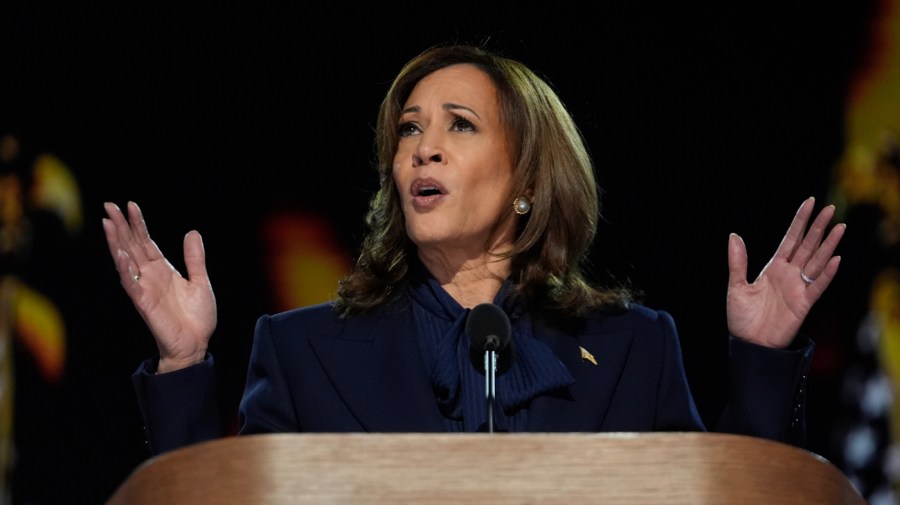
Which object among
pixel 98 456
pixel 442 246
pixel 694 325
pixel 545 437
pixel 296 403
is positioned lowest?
pixel 98 456

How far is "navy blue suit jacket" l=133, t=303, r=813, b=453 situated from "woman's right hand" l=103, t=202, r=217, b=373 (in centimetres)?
5

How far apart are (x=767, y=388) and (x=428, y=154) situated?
0.84 m

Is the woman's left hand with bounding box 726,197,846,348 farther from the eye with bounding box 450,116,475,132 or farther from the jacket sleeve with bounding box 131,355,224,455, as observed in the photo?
the jacket sleeve with bounding box 131,355,224,455

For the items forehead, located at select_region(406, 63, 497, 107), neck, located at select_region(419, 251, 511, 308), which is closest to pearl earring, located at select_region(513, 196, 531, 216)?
neck, located at select_region(419, 251, 511, 308)

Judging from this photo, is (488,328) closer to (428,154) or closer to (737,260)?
(737,260)

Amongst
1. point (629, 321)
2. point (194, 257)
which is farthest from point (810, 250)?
point (194, 257)

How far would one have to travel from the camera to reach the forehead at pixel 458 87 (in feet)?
8.99

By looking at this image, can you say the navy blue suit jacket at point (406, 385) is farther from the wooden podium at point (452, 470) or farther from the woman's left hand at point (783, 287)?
the wooden podium at point (452, 470)

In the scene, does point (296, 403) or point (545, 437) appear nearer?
point (545, 437)

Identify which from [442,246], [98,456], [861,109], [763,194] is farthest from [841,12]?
[98,456]

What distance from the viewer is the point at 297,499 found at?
1.36 meters

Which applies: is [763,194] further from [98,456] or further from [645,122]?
[98,456]

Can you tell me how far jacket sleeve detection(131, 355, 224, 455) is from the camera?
223 centimetres

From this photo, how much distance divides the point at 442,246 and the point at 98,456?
4.75 feet
